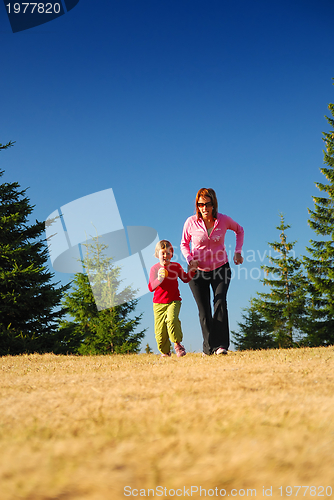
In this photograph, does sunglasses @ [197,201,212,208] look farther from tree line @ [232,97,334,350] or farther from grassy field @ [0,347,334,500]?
tree line @ [232,97,334,350]

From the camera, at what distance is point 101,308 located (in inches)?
960

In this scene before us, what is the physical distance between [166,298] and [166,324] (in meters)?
0.51

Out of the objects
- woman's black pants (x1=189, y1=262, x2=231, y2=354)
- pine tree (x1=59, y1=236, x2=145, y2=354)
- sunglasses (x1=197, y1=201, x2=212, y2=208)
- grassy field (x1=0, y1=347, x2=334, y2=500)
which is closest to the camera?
grassy field (x1=0, y1=347, x2=334, y2=500)

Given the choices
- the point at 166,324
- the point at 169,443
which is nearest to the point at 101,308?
the point at 166,324

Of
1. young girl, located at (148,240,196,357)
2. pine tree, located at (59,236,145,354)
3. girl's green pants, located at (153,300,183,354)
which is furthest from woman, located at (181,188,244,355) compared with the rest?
pine tree, located at (59,236,145,354)

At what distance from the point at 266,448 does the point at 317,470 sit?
193mm

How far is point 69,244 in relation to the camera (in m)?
11.7

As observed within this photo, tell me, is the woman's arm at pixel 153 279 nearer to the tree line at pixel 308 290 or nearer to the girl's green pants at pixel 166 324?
the girl's green pants at pixel 166 324

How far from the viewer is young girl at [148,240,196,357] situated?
5859mm

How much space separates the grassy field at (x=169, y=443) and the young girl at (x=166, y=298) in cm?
345

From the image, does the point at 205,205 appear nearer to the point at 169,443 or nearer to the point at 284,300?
the point at 169,443

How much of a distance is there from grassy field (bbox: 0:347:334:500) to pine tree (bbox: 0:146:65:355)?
11.8 metres

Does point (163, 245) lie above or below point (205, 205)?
below

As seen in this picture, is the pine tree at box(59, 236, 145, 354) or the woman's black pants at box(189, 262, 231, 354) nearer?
the woman's black pants at box(189, 262, 231, 354)
